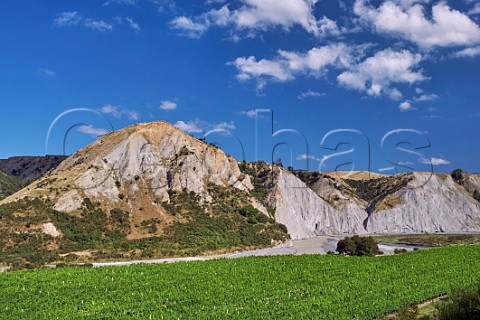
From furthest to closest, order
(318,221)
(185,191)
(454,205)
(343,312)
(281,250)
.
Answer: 1. (454,205)
2. (318,221)
3. (185,191)
4. (281,250)
5. (343,312)

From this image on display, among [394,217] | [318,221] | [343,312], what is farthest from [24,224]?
[394,217]

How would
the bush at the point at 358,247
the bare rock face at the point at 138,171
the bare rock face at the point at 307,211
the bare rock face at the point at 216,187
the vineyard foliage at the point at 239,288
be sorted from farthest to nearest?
the bare rock face at the point at 307,211 → the bare rock face at the point at 216,187 → the bare rock face at the point at 138,171 → the bush at the point at 358,247 → the vineyard foliage at the point at 239,288

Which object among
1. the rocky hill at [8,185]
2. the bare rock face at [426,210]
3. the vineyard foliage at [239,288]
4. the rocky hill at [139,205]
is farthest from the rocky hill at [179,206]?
the vineyard foliage at [239,288]

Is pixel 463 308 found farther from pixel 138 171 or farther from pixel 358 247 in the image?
pixel 138 171

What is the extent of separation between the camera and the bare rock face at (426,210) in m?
175

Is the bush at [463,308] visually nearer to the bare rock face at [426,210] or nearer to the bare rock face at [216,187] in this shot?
the bare rock face at [216,187]

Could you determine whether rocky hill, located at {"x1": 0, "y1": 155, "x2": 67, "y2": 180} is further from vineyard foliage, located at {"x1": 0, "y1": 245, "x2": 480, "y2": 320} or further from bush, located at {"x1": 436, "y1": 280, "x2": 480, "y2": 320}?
bush, located at {"x1": 436, "y1": 280, "x2": 480, "y2": 320}

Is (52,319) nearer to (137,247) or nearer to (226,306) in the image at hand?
(226,306)

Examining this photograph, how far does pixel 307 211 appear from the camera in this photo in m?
171

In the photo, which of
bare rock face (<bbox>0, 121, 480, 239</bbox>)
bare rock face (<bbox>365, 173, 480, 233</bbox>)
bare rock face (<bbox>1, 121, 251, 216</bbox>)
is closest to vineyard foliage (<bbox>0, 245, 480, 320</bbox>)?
bare rock face (<bbox>0, 121, 480, 239</bbox>)

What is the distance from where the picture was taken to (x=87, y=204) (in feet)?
353

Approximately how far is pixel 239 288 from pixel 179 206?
83.1 metres

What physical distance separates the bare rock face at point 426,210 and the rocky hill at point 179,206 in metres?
0.42

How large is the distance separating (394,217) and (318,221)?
32.5 meters
